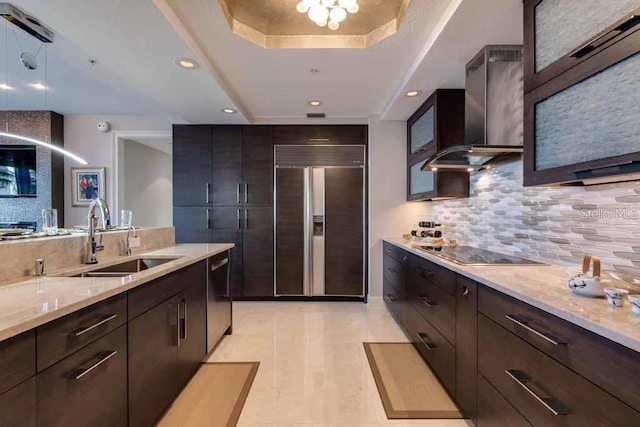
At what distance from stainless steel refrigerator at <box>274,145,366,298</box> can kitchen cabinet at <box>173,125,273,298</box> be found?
0.19m

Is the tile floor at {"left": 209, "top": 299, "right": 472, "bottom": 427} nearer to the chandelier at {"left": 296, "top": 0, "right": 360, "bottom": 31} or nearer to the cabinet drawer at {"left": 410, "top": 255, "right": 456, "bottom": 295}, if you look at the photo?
the cabinet drawer at {"left": 410, "top": 255, "right": 456, "bottom": 295}

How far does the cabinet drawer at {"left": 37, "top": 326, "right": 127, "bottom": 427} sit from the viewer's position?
982 millimetres

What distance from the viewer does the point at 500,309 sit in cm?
138

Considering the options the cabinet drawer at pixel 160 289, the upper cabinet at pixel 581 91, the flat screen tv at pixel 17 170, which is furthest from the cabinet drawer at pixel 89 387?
the flat screen tv at pixel 17 170

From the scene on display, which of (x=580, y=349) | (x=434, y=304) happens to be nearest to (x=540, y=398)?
(x=580, y=349)

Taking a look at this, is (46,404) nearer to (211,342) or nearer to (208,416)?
(208,416)

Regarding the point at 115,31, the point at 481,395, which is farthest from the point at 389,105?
the point at 481,395

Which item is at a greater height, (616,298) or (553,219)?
(553,219)

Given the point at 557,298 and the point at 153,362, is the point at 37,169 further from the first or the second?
the point at 557,298

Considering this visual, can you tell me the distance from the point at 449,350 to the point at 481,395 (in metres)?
0.40

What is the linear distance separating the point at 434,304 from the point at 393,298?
1280mm

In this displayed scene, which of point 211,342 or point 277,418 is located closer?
point 277,418

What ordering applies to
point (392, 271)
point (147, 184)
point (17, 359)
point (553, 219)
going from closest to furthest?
point (17, 359) < point (553, 219) < point (392, 271) < point (147, 184)

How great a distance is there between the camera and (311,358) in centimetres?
255
